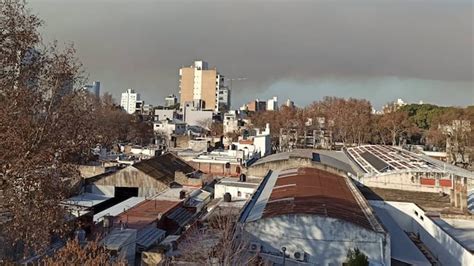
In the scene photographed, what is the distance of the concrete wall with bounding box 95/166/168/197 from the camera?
1003 inches

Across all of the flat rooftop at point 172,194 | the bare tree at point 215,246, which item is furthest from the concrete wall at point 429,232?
the flat rooftop at point 172,194

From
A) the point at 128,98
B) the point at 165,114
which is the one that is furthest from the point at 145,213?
the point at 128,98

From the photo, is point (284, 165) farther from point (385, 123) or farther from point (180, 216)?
point (385, 123)

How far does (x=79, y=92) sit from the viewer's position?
10344mm

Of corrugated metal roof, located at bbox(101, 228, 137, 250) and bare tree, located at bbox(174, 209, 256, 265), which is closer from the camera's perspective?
bare tree, located at bbox(174, 209, 256, 265)

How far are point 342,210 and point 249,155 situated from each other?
2591 centimetres

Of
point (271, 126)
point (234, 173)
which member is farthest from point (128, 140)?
point (234, 173)

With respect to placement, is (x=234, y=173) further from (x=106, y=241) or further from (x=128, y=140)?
(x=128, y=140)

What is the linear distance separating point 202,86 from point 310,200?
112m

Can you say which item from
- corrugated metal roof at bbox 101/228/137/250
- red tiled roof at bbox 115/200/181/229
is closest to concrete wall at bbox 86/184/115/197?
red tiled roof at bbox 115/200/181/229

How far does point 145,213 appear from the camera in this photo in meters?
18.9

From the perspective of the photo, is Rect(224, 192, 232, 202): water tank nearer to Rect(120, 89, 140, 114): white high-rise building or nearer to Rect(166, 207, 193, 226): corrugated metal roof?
Rect(166, 207, 193, 226): corrugated metal roof

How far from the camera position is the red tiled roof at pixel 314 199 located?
14734 millimetres

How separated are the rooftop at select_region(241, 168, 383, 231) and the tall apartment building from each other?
100652 millimetres
